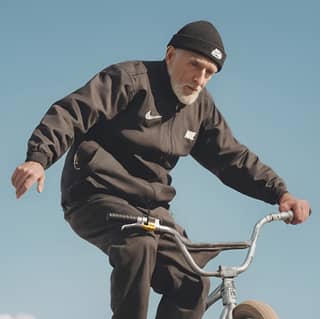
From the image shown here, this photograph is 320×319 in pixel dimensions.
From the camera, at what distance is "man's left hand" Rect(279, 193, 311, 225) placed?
22.1ft

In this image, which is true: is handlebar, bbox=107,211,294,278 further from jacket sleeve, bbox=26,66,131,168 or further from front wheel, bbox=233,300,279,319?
jacket sleeve, bbox=26,66,131,168

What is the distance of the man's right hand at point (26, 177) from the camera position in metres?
5.23

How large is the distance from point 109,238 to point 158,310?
2.62 feet

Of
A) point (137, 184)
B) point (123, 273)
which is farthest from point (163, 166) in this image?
point (123, 273)

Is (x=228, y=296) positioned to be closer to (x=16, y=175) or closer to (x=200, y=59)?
(x=16, y=175)

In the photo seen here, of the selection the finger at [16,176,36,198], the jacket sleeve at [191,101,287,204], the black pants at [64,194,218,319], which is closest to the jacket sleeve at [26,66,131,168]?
the finger at [16,176,36,198]

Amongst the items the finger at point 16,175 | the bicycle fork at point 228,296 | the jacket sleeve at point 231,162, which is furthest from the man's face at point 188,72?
the finger at point 16,175

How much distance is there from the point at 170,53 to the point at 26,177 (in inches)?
81.6

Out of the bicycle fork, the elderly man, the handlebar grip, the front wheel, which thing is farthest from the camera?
the front wheel

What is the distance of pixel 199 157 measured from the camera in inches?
288

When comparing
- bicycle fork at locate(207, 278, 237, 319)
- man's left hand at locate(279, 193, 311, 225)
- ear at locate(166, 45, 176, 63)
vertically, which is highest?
ear at locate(166, 45, 176, 63)

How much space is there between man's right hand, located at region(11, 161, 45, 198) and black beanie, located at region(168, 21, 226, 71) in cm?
186

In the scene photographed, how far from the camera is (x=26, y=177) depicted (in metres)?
5.23

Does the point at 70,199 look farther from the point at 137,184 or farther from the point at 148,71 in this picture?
the point at 148,71
